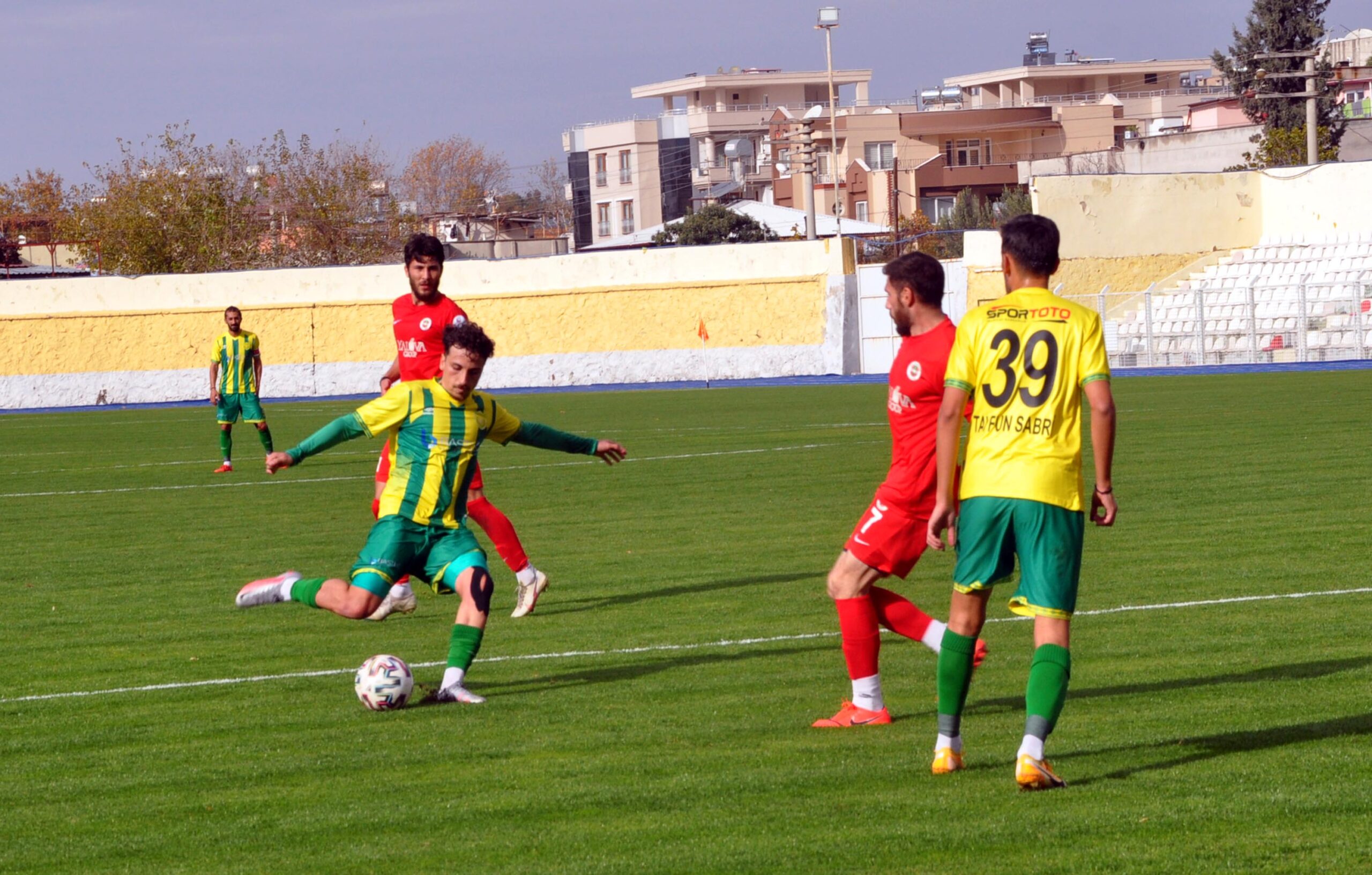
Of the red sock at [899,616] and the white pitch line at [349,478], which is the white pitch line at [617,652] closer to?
the red sock at [899,616]

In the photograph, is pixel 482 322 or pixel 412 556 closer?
pixel 412 556

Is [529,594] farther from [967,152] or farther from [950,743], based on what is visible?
[967,152]

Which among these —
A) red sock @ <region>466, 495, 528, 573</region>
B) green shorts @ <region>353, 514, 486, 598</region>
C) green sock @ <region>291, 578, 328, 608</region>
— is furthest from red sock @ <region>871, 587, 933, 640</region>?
red sock @ <region>466, 495, 528, 573</region>

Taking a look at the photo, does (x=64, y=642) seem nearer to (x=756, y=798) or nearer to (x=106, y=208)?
(x=756, y=798)

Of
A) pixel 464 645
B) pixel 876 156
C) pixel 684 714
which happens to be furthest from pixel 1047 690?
pixel 876 156

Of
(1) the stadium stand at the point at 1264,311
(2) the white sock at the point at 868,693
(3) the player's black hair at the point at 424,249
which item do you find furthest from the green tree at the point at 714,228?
(2) the white sock at the point at 868,693

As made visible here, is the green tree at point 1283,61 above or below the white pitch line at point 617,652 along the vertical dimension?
above

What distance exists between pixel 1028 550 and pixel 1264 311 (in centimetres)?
3747

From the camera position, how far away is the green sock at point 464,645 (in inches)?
278

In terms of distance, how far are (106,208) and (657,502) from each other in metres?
55.9

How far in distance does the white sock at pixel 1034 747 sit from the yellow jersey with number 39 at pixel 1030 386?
72 cm

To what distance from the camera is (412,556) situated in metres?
7.15

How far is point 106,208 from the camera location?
2586 inches

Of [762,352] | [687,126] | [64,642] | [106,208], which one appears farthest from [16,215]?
[64,642]
